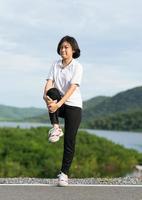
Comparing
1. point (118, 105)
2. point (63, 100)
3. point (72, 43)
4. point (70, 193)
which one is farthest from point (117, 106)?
point (70, 193)

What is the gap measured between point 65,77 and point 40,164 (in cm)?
1186

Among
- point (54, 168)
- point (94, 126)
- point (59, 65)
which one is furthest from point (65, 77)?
point (94, 126)

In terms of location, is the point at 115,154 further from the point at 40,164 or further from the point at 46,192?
the point at 46,192

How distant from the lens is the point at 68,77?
668cm

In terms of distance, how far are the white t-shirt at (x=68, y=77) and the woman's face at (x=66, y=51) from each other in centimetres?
10

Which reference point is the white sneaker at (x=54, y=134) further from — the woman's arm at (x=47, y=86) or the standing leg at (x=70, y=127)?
the woman's arm at (x=47, y=86)

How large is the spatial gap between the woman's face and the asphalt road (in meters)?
1.54

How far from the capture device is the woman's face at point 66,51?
6.77 metres

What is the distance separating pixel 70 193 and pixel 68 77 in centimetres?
134

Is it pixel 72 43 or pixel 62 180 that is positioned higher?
pixel 72 43

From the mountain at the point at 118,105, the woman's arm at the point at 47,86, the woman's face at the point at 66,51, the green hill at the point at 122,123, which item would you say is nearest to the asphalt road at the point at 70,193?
the woman's arm at the point at 47,86

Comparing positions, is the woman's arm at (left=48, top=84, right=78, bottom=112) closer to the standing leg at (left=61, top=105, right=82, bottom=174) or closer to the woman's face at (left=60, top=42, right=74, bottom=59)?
the standing leg at (left=61, top=105, right=82, bottom=174)

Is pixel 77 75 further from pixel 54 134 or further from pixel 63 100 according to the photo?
pixel 54 134

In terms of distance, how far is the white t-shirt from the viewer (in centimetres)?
667
